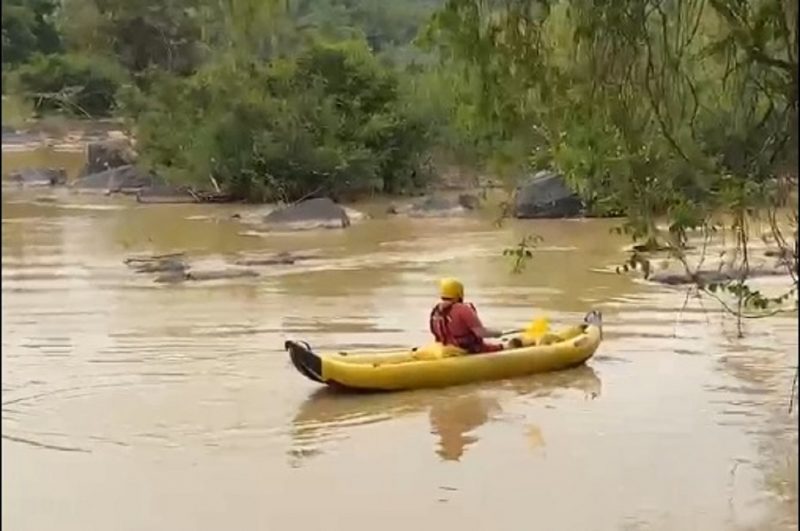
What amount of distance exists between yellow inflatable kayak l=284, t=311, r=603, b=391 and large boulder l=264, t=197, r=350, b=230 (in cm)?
639

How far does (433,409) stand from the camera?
6.32 meters

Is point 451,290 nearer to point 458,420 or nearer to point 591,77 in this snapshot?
point 458,420

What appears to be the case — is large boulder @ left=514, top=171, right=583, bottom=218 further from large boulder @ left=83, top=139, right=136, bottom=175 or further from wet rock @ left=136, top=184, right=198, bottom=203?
large boulder @ left=83, top=139, right=136, bottom=175

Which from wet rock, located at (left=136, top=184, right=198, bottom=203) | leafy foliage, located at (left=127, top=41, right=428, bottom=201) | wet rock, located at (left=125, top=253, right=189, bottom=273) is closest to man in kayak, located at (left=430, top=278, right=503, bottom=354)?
leafy foliage, located at (left=127, top=41, right=428, bottom=201)

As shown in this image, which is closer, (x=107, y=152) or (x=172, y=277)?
(x=107, y=152)

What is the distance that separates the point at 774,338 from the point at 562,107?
4.77 metres

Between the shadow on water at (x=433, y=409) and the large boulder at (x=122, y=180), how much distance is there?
20.7ft

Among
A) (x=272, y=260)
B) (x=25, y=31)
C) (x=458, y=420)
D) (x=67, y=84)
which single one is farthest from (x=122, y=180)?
(x=25, y=31)

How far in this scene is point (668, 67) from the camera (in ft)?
9.45

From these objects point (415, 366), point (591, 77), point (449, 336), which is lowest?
point (415, 366)

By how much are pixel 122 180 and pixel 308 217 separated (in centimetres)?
200

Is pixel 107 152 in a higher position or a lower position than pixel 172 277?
higher

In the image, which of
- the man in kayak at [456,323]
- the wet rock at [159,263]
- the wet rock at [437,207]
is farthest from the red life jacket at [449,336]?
the wet rock at [437,207]

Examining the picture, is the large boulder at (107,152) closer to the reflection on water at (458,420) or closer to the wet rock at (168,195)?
the wet rock at (168,195)
